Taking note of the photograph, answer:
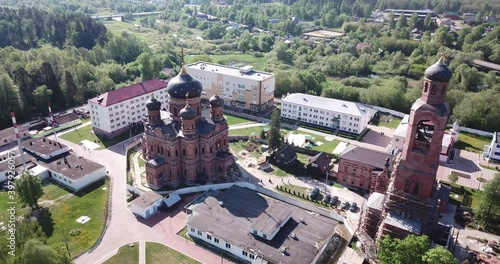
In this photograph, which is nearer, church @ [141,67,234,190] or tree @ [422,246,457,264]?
tree @ [422,246,457,264]

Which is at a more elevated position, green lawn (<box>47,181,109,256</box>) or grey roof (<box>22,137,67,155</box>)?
grey roof (<box>22,137,67,155</box>)

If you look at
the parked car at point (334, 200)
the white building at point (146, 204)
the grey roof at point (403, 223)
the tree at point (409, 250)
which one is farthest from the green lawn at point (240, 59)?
the tree at point (409, 250)

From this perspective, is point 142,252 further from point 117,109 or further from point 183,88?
point 117,109

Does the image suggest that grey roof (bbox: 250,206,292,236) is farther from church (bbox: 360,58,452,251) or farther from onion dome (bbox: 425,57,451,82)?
onion dome (bbox: 425,57,451,82)

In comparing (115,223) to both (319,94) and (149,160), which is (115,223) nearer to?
(149,160)

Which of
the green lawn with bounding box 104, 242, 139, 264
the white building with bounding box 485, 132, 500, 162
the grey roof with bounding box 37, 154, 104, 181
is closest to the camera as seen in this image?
the green lawn with bounding box 104, 242, 139, 264

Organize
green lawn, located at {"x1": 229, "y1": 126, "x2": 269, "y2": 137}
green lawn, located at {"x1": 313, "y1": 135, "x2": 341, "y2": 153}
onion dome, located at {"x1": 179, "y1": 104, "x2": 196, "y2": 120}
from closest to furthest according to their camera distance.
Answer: onion dome, located at {"x1": 179, "y1": 104, "x2": 196, "y2": 120}, green lawn, located at {"x1": 313, "y1": 135, "x2": 341, "y2": 153}, green lawn, located at {"x1": 229, "y1": 126, "x2": 269, "y2": 137}

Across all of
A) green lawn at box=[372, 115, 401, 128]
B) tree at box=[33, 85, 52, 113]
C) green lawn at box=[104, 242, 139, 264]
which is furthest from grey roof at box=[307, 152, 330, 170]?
tree at box=[33, 85, 52, 113]

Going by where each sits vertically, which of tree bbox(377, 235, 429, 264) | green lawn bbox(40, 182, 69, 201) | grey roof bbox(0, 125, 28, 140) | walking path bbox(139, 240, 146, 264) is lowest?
walking path bbox(139, 240, 146, 264)

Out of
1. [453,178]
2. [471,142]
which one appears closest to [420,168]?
[453,178]
